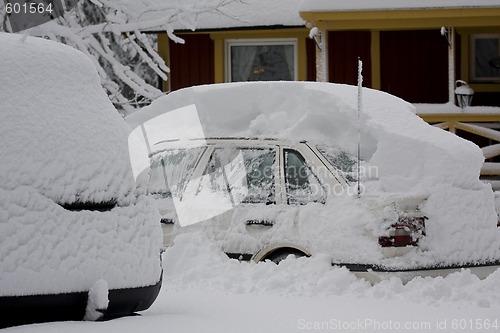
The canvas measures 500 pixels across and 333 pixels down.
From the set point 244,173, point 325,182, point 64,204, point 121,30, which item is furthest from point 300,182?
point 121,30

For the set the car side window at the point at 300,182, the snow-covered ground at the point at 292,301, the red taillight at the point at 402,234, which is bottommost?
the snow-covered ground at the point at 292,301

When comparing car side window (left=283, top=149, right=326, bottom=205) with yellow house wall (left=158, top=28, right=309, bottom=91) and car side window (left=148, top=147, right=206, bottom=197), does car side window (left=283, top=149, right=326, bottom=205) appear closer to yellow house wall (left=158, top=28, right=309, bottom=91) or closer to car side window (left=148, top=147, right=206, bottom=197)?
car side window (left=148, top=147, right=206, bottom=197)

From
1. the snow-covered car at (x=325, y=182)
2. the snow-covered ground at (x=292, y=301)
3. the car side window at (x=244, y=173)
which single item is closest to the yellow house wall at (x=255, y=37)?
the snow-covered car at (x=325, y=182)

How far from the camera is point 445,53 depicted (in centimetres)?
2117

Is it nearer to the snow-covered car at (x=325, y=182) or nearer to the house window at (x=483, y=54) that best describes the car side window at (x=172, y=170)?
the snow-covered car at (x=325, y=182)

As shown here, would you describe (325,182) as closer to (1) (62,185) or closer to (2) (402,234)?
(2) (402,234)

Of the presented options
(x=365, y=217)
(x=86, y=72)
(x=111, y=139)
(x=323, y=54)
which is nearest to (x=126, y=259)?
(x=111, y=139)

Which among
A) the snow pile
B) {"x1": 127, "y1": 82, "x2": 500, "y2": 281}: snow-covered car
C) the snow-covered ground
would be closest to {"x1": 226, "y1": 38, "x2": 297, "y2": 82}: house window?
{"x1": 127, "y1": 82, "x2": 500, "y2": 281}: snow-covered car

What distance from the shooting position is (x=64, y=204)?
211 inches

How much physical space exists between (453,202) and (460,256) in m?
0.44

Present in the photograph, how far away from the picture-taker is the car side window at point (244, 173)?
352 inches

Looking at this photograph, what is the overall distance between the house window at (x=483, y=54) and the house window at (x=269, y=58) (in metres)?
3.73

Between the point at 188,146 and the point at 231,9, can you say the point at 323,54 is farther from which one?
the point at 188,146

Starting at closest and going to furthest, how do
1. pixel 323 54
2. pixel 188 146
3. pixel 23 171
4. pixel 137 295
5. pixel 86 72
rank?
pixel 23 171 → pixel 137 295 → pixel 86 72 → pixel 188 146 → pixel 323 54
